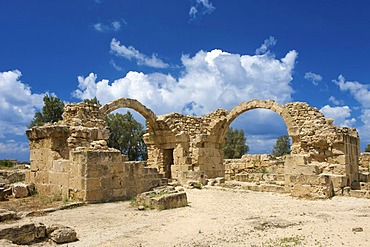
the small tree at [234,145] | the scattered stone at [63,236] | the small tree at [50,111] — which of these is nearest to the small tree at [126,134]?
the small tree at [50,111]

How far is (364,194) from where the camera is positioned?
1005 centimetres

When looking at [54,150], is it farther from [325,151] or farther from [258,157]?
[258,157]

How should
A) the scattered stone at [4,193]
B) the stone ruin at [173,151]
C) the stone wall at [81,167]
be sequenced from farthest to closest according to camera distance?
1. the scattered stone at [4,193]
2. the stone ruin at [173,151]
3. the stone wall at [81,167]

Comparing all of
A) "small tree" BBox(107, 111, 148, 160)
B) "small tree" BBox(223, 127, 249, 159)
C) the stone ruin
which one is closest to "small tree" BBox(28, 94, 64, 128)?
"small tree" BBox(107, 111, 148, 160)

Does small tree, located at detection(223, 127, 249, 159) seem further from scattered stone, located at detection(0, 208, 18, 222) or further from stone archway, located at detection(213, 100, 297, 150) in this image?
scattered stone, located at detection(0, 208, 18, 222)

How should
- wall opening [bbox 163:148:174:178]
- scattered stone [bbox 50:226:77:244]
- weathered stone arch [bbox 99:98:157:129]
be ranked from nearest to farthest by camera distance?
scattered stone [bbox 50:226:77:244], weathered stone arch [bbox 99:98:157:129], wall opening [bbox 163:148:174:178]

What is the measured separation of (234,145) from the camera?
118 ft

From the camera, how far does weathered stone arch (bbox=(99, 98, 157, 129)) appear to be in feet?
44.8

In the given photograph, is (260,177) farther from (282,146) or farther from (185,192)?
(282,146)

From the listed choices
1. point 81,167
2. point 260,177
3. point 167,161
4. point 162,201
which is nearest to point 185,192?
point 162,201

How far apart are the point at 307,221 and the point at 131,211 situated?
3906 millimetres

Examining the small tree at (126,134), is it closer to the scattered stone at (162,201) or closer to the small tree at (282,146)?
the small tree at (282,146)

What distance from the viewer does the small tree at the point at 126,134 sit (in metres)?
29.0

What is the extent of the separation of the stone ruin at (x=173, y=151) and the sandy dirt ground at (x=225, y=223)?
89 centimetres
